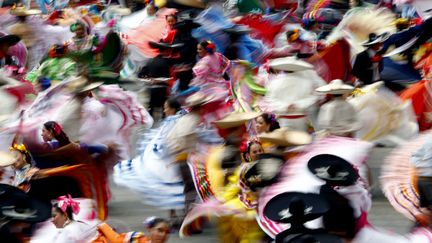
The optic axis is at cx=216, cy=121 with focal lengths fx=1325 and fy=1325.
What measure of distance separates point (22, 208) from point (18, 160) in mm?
2925

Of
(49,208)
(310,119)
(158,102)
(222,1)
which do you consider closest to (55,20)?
(222,1)

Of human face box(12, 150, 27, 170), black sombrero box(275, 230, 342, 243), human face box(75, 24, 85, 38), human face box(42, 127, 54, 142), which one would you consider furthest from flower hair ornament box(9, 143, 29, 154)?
human face box(75, 24, 85, 38)

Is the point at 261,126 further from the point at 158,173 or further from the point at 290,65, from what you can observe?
the point at 290,65

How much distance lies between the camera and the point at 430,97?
1289 centimetres

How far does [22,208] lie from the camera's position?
7727 mm

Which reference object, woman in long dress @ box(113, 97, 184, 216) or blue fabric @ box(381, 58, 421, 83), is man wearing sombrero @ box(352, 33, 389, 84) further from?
woman in long dress @ box(113, 97, 184, 216)

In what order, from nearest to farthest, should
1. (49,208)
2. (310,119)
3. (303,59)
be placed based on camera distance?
(49,208) < (310,119) < (303,59)

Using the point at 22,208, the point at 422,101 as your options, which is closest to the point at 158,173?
the point at 422,101

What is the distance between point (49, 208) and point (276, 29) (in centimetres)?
917

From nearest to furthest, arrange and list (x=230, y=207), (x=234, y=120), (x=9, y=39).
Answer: (x=230, y=207) < (x=234, y=120) < (x=9, y=39)

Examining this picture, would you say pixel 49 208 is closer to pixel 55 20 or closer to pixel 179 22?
pixel 179 22

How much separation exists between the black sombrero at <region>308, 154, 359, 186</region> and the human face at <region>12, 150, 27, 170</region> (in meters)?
3.26

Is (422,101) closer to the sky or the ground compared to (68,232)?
closer to the ground

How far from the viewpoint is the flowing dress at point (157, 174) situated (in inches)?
449
